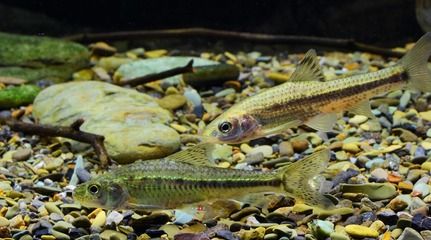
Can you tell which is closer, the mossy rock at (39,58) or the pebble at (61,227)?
the pebble at (61,227)

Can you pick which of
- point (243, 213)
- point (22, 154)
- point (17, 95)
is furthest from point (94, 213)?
point (17, 95)

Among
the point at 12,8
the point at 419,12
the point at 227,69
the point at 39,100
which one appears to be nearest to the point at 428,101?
the point at 419,12

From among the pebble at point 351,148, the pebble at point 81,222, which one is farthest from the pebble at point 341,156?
the pebble at point 81,222

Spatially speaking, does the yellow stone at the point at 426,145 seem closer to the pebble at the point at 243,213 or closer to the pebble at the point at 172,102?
the pebble at the point at 243,213

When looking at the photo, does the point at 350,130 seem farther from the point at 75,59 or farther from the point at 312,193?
the point at 75,59

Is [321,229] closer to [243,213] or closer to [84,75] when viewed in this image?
[243,213]

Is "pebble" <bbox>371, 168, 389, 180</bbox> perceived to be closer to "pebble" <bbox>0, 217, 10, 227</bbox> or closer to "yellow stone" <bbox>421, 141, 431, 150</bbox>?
"yellow stone" <bbox>421, 141, 431, 150</bbox>
